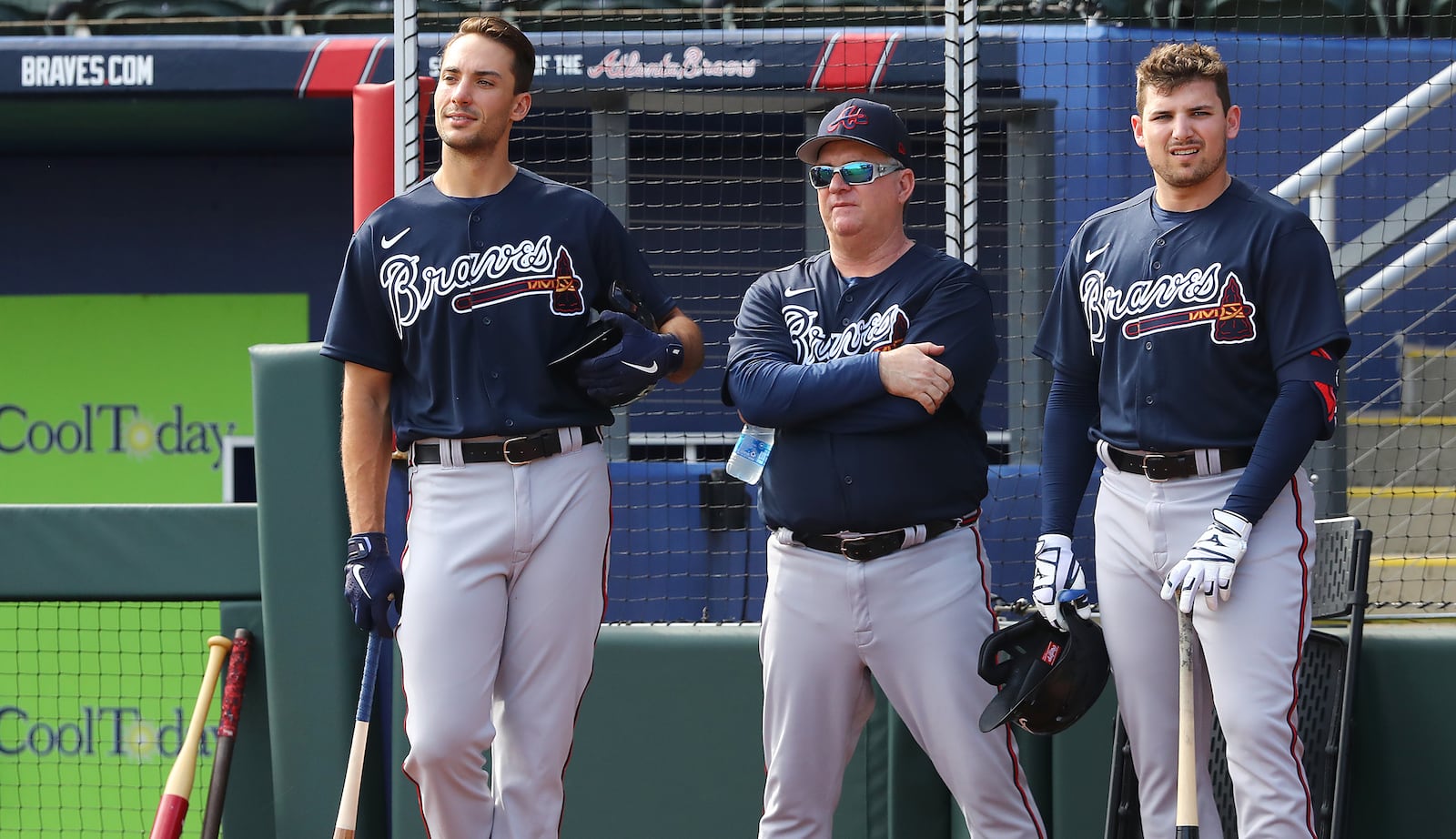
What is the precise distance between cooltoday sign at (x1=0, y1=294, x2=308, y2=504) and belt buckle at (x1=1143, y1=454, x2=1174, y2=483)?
228 inches

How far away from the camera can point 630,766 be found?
3.80m

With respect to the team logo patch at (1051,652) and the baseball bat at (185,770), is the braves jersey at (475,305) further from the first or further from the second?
the baseball bat at (185,770)

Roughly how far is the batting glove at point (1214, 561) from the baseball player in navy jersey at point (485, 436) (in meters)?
1.03

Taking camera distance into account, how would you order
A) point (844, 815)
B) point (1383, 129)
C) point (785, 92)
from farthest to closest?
point (785, 92), point (1383, 129), point (844, 815)

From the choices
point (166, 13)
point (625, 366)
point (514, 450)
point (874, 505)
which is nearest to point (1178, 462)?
point (874, 505)

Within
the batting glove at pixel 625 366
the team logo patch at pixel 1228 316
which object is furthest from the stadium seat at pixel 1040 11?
the batting glove at pixel 625 366

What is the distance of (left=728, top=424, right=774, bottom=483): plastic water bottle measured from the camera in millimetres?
2941

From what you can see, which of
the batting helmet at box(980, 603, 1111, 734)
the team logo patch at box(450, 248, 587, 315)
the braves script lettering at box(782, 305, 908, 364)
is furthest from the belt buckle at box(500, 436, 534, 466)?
the batting helmet at box(980, 603, 1111, 734)

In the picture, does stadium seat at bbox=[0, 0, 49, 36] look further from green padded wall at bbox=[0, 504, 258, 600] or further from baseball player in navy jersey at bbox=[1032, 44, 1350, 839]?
baseball player in navy jersey at bbox=[1032, 44, 1350, 839]

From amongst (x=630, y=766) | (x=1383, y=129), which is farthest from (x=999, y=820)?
(x=1383, y=129)

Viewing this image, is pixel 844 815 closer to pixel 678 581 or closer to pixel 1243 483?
pixel 678 581

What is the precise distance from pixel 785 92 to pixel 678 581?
2.00 metres

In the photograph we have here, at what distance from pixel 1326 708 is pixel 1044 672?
1.06m

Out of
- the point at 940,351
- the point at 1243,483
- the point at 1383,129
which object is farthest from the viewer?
the point at 1383,129
